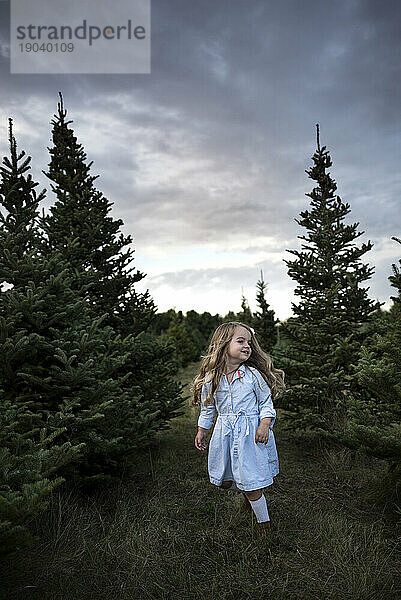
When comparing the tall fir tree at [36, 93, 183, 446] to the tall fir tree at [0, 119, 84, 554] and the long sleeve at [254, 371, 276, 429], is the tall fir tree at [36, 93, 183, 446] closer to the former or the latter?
the tall fir tree at [0, 119, 84, 554]

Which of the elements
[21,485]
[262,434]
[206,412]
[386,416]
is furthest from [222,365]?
[21,485]

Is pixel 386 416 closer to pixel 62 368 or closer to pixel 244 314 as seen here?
pixel 62 368

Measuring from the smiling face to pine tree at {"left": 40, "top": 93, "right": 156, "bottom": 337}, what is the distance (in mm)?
3975

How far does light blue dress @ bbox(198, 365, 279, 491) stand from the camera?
12.4ft

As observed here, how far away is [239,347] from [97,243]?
189 inches

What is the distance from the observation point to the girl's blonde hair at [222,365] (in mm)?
4203

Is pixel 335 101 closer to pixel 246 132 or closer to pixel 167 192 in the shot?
pixel 246 132

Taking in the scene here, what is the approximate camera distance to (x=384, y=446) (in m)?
3.93

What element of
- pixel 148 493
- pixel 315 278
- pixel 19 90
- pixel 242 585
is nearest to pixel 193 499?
pixel 148 493

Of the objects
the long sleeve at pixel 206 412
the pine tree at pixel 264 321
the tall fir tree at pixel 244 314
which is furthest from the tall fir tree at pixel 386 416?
the tall fir tree at pixel 244 314

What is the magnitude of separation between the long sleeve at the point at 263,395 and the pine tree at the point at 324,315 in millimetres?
2956

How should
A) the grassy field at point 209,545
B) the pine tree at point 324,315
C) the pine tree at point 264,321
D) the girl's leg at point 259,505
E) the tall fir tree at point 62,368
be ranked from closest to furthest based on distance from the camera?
the grassy field at point 209,545 < the girl's leg at point 259,505 < the tall fir tree at point 62,368 < the pine tree at point 324,315 < the pine tree at point 264,321

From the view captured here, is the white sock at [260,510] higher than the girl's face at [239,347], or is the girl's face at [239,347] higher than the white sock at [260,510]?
the girl's face at [239,347]

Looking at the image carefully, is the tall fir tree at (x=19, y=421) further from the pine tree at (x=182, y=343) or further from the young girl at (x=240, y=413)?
the pine tree at (x=182, y=343)
